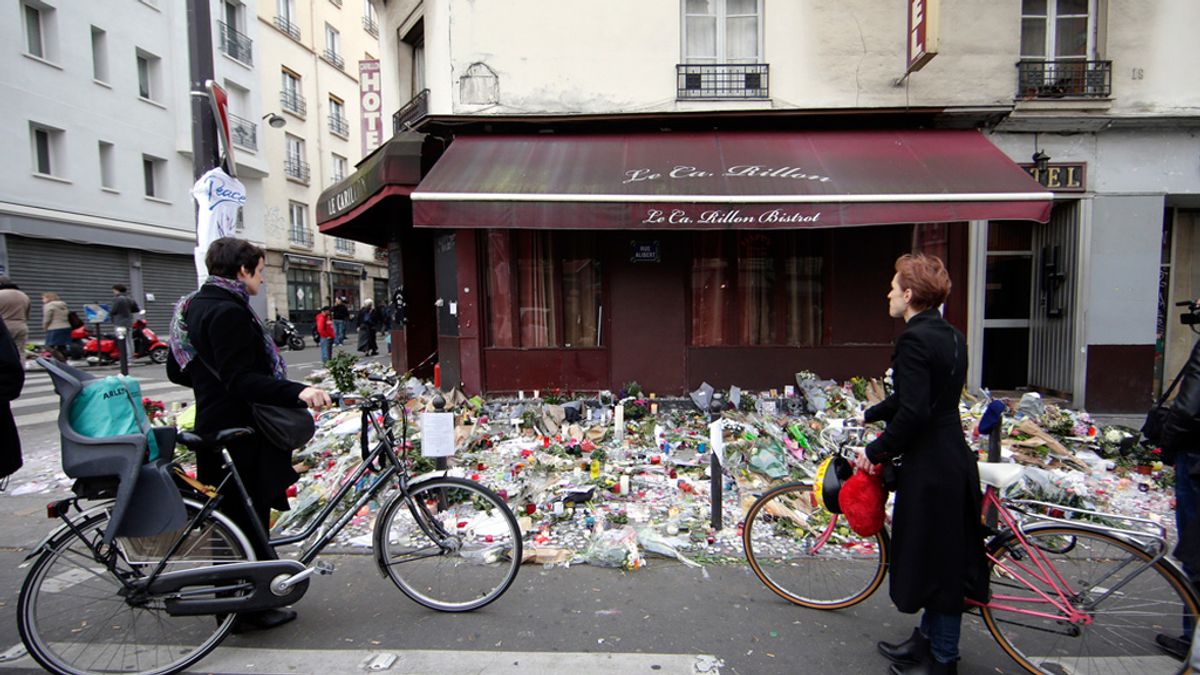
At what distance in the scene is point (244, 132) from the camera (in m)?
22.5

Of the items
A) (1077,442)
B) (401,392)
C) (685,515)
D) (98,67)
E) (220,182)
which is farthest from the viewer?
(98,67)

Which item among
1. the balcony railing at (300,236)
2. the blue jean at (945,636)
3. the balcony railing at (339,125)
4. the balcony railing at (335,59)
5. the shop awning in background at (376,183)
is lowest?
the blue jean at (945,636)

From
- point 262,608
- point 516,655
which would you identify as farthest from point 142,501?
point 516,655

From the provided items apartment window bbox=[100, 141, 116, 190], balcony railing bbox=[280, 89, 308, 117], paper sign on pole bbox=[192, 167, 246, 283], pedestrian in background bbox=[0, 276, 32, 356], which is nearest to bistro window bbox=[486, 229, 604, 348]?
paper sign on pole bbox=[192, 167, 246, 283]

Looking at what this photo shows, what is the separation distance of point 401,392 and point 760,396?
4972mm

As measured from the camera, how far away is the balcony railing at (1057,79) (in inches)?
293

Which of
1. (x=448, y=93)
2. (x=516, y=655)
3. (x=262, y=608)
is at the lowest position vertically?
(x=516, y=655)

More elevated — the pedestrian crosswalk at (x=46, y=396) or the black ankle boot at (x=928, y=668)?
the pedestrian crosswalk at (x=46, y=396)

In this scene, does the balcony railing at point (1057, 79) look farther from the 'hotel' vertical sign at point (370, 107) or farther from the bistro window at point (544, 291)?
the 'hotel' vertical sign at point (370, 107)

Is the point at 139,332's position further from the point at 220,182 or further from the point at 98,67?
the point at 220,182

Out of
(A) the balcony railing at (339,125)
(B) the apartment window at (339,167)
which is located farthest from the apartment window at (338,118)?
(B) the apartment window at (339,167)

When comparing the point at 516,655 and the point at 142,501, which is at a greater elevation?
the point at 142,501

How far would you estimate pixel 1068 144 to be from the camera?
7465 millimetres

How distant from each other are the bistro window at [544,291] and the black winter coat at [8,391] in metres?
5.25
